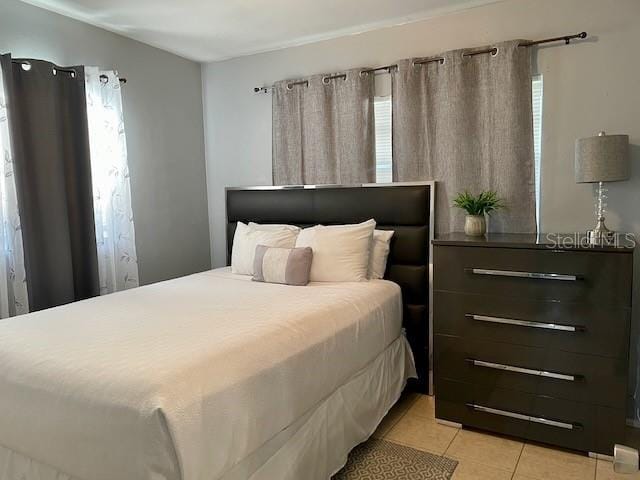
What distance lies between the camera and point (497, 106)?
8.95 ft

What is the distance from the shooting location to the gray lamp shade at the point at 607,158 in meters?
2.28

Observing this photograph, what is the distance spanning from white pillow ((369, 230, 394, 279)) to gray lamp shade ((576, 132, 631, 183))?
1.19 metres

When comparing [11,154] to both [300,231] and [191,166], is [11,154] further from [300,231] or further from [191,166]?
[300,231]

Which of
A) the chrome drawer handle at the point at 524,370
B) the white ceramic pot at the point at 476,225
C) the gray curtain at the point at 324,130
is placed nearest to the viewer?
the chrome drawer handle at the point at 524,370

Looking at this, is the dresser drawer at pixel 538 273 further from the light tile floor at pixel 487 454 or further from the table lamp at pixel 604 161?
the light tile floor at pixel 487 454

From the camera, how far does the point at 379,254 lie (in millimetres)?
2900

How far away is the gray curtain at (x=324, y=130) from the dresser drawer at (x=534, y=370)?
1.35m

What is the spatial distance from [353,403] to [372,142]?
1791 millimetres

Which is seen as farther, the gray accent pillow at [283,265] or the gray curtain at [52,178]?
the gray accent pillow at [283,265]

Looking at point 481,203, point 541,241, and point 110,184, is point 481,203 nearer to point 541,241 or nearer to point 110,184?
point 541,241

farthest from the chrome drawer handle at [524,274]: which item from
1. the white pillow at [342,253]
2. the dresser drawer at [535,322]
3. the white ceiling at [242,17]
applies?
the white ceiling at [242,17]

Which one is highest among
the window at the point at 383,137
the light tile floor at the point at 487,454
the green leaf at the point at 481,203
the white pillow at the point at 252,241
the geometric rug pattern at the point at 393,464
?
the window at the point at 383,137

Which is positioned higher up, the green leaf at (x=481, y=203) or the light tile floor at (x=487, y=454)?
the green leaf at (x=481, y=203)

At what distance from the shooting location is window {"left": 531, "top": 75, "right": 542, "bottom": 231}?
2.69 meters
